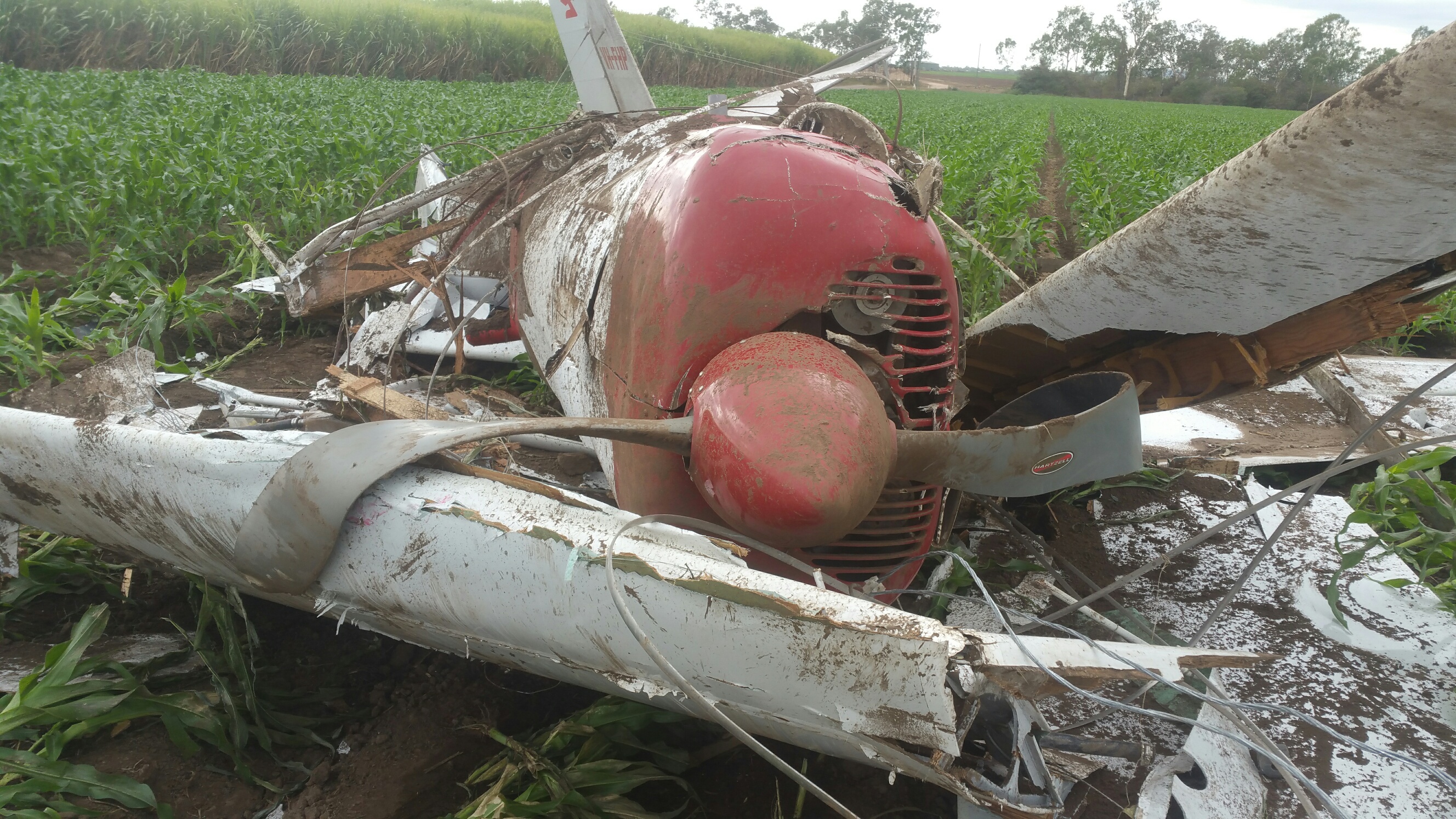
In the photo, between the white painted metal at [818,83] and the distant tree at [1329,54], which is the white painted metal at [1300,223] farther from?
the distant tree at [1329,54]

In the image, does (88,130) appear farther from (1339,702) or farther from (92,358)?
(1339,702)

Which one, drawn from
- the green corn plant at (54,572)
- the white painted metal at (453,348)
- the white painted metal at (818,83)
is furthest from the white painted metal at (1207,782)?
the white painted metal at (453,348)

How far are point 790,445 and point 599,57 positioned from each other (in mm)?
4154

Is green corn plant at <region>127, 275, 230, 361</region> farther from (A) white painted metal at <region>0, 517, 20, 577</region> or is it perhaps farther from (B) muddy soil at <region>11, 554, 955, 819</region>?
(B) muddy soil at <region>11, 554, 955, 819</region>

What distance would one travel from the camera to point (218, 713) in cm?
201

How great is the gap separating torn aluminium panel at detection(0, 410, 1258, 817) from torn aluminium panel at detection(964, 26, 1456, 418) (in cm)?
95

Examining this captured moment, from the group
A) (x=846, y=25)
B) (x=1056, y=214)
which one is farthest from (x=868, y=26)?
(x=1056, y=214)

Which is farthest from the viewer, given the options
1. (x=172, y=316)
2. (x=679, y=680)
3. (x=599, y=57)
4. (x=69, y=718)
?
(x=599, y=57)

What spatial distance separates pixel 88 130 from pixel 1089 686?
932 centimetres

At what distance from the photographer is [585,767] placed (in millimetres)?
1774

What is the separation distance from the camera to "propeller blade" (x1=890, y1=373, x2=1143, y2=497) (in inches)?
62.2

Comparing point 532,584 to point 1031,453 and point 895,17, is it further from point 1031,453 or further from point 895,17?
point 895,17

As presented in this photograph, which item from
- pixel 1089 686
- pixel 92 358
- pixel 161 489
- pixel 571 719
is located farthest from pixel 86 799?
pixel 92 358

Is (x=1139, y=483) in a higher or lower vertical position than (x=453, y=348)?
lower
